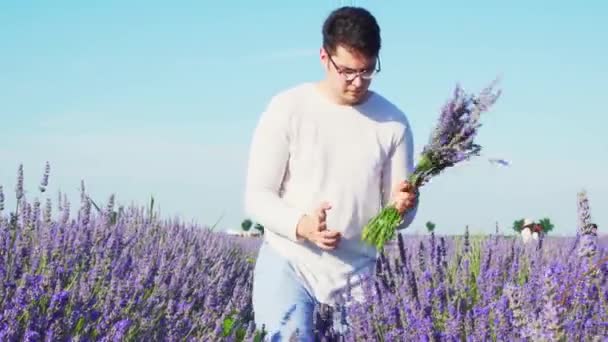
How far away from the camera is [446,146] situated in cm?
296

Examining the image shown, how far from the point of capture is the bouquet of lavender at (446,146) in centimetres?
294

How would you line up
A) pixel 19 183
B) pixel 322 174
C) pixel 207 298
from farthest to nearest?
pixel 19 183
pixel 207 298
pixel 322 174

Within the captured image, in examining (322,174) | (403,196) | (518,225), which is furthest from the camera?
(518,225)

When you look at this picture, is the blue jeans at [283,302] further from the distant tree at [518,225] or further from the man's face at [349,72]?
the distant tree at [518,225]

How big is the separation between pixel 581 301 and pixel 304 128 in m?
1.04

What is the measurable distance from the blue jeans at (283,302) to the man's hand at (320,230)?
22 cm

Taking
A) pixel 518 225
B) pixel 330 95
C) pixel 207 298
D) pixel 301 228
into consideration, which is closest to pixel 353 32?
pixel 330 95

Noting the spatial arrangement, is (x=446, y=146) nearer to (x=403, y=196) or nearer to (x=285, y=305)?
(x=403, y=196)

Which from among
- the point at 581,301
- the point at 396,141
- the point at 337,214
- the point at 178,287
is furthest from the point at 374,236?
the point at 178,287

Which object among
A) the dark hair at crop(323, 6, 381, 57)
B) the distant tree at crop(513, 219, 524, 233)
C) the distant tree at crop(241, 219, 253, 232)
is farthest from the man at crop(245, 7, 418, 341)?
the distant tree at crop(241, 219, 253, 232)

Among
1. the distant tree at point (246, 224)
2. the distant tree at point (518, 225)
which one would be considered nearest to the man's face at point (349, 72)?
the distant tree at point (518, 225)

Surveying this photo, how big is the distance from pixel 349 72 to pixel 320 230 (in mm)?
538

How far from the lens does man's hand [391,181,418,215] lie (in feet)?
9.80

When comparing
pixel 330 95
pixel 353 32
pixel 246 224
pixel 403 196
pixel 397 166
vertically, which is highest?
pixel 353 32
